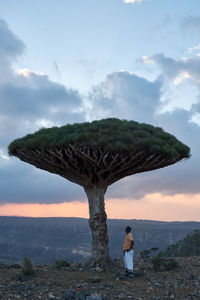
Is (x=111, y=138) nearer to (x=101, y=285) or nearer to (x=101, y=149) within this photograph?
(x=101, y=149)

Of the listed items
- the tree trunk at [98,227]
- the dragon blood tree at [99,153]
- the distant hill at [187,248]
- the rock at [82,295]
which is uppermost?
the dragon blood tree at [99,153]

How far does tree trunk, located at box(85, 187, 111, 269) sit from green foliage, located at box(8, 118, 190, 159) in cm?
273

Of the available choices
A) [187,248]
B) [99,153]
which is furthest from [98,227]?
[187,248]

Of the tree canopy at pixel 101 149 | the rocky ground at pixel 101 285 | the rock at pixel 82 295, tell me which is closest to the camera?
the rock at pixel 82 295

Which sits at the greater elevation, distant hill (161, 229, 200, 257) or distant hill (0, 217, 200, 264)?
distant hill (161, 229, 200, 257)

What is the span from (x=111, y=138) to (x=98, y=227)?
407 centimetres

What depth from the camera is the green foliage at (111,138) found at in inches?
534

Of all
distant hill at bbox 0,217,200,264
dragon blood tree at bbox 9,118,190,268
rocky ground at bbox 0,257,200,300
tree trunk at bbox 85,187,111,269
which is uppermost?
dragon blood tree at bbox 9,118,190,268

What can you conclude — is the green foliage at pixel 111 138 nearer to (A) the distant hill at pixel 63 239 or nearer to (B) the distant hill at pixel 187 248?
(B) the distant hill at pixel 187 248

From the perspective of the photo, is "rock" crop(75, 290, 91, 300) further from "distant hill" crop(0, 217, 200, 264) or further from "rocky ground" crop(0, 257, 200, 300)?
"distant hill" crop(0, 217, 200, 264)

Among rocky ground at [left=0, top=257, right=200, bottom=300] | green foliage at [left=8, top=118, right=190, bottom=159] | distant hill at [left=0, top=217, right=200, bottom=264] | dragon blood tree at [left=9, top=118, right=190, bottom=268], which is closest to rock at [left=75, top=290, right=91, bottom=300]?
rocky ground at [left=0, top=257, right=200, bottom=300]

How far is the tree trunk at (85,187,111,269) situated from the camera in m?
14.9

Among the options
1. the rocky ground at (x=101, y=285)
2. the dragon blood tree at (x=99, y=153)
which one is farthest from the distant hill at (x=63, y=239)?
the rocky ground at (x=101, y=285)

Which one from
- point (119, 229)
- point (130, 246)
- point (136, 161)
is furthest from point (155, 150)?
point (119, 229)
